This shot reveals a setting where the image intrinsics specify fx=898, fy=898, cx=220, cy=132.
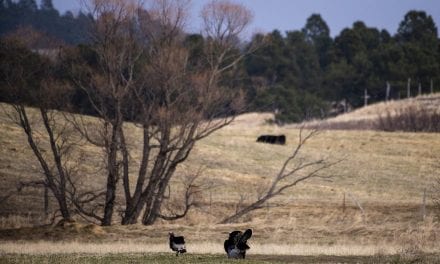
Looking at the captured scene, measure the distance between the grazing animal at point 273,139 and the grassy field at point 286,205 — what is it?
0.78 metres

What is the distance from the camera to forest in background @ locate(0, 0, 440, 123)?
108 m

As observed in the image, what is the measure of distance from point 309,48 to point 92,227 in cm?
10025

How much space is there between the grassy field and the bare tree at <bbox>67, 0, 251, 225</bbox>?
2601 mm

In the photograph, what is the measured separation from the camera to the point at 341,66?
120m

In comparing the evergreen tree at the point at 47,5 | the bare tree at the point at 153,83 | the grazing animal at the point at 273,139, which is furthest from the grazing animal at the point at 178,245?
the evergreen tree at the point at 47,5

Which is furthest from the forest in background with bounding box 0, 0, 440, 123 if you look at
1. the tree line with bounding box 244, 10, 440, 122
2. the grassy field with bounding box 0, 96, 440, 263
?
the grassy field with bounding box 0, 96, 440, 263

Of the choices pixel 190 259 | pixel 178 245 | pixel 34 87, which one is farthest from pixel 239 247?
pixel 34 87

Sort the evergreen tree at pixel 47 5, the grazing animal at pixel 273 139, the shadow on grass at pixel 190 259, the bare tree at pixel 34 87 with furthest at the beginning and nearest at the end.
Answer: the evergreen tree at pixel 47 5 → the grazing animal at pixel 273 139 → the bare tree at pixel 34 87 → the shadow on grass at pixel 190 259

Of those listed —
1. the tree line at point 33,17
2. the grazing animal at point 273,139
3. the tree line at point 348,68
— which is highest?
the tree line at point 33,17

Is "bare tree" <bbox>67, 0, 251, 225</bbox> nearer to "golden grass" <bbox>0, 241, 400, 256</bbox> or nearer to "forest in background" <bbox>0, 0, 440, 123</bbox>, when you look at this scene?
"golden grass" <bbox>0, 241, 400, 256</bbox>

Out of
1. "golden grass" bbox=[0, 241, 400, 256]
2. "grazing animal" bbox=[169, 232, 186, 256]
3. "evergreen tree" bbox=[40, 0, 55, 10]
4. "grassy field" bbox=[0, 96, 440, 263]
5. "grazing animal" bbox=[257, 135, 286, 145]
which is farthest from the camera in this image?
"evergreen tree" bbox=[40, 0, 55, 10]

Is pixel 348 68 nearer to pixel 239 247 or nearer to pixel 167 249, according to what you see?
pixel 167 249

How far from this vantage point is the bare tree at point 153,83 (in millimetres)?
40219

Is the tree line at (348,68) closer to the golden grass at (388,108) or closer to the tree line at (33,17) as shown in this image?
the golden grass at (388,108)
